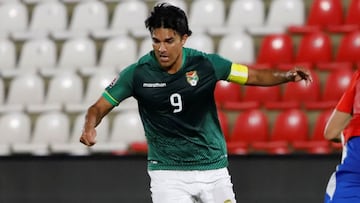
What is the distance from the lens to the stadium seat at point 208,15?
9.88 m

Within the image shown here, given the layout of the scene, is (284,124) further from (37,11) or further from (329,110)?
(37,11)

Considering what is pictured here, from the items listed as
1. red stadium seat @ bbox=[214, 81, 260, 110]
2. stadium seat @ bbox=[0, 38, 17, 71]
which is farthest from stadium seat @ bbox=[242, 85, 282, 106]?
stadium seat @ bbox=[0, 38, 17, 71]

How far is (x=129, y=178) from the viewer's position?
7.83 m

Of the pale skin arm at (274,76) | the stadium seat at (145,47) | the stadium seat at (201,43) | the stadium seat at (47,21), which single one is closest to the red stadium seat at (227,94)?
the stadium seat at (201,43)

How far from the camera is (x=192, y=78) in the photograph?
5.22m

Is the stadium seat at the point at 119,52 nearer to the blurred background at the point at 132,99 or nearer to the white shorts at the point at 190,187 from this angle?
the blurred background at the point at 132,99

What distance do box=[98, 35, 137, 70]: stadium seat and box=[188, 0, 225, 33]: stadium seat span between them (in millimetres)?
695

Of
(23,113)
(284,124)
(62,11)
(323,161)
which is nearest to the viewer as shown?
(323,161)

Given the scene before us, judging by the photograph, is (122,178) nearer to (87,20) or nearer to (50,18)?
(87,20)

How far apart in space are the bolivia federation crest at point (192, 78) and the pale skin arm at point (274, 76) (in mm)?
302

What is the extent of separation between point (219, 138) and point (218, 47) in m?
4.42

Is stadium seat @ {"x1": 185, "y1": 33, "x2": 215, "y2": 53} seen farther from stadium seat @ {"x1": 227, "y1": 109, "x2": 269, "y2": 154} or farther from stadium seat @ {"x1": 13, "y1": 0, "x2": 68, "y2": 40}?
stadium seat @ {"x1": 13, "y1": 0, "x2": 68, "y2": 40}

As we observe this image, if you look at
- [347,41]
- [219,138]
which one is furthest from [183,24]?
[347,41]

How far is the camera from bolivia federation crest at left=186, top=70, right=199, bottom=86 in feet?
17.1
